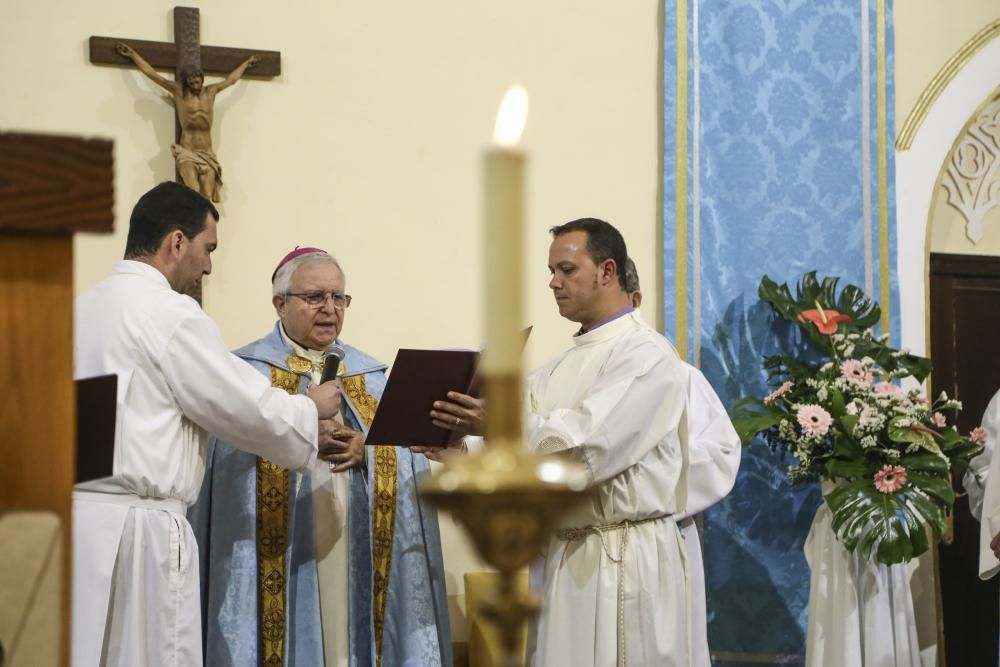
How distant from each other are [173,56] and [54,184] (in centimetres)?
491

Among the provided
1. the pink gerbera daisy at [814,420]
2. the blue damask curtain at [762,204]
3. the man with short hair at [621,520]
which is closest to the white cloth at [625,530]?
the man with short hair at [621,520]

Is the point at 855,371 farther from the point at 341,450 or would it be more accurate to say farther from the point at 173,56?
the point at 173,56

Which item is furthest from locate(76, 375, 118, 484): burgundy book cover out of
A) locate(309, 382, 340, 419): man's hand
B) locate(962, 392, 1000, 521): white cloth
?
locate(962, 392, 1000, 521): white cloth

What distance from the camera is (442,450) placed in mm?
4746

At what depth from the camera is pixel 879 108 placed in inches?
281

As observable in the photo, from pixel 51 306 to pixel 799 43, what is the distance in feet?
20.2

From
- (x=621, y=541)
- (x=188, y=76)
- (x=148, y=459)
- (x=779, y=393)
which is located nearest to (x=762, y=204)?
(x=779, y=393)

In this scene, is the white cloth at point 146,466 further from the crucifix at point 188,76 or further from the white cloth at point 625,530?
the crucifix at point 188,76

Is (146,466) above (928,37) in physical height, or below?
below

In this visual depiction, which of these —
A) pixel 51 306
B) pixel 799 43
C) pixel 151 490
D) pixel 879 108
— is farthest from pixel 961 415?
pixel 51 306

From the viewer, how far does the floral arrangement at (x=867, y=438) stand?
19.4ft

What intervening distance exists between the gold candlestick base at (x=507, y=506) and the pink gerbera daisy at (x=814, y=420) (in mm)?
5155

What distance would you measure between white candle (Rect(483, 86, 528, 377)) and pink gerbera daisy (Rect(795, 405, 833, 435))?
521cm

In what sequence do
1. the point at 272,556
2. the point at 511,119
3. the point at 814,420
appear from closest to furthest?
the point at 511,119, the point at 272,556, the point at 814,420
